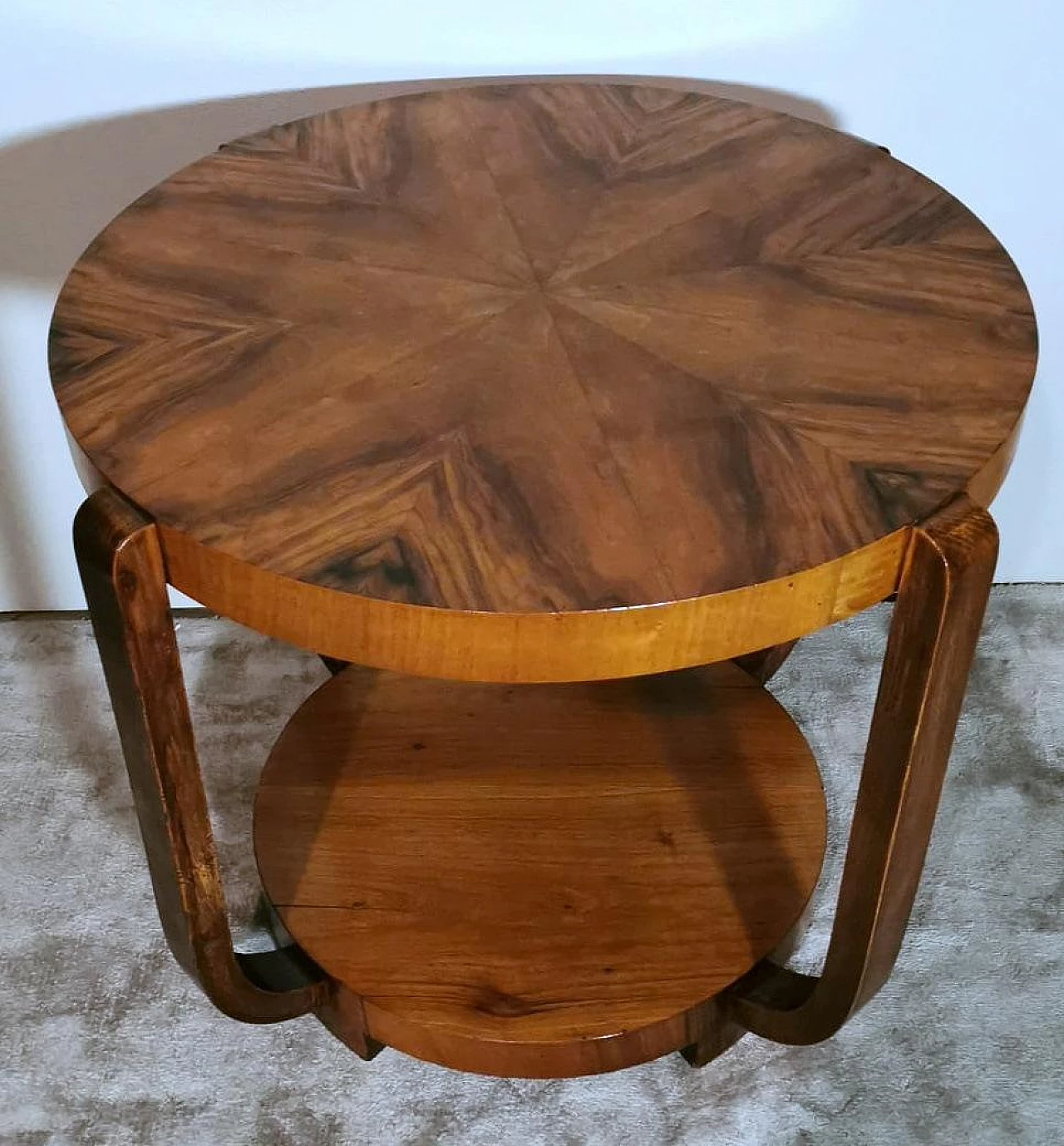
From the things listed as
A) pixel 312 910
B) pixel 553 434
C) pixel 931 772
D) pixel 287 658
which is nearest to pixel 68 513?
pixel 287 658

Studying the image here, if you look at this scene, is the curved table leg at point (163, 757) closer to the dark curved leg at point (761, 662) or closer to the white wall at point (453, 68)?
the dark curved leg at point (761, 662)

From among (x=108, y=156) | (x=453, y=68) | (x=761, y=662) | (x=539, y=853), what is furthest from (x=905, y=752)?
(x=108, y=156)

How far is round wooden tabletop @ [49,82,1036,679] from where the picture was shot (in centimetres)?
73

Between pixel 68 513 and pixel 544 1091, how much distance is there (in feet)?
2.76

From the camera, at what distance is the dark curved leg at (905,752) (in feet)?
2.47

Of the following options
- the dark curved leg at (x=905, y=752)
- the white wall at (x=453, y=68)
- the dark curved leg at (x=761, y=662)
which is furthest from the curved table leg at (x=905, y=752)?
the white wall at (x=453, y=68)

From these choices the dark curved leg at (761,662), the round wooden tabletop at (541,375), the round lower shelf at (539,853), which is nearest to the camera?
the round wooden tabletop at (541,375)

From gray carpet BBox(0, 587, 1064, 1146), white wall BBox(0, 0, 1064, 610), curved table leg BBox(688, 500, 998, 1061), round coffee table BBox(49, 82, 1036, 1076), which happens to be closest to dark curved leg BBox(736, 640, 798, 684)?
round coffee table BBox(49, 82, 1036, 1076)

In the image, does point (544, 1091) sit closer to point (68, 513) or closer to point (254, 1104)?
point (254, 1104)

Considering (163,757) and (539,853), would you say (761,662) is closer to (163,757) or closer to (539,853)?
(539,853)

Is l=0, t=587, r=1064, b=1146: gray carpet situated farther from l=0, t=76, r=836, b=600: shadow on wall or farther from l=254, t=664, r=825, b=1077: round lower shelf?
l=0, t=76, r=836, b=600: shadow on wall

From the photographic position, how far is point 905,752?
32.7 inches

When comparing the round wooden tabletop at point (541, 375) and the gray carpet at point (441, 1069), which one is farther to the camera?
the gray carpet at point (441, 1069)

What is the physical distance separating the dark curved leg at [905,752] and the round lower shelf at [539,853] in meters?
0.14
